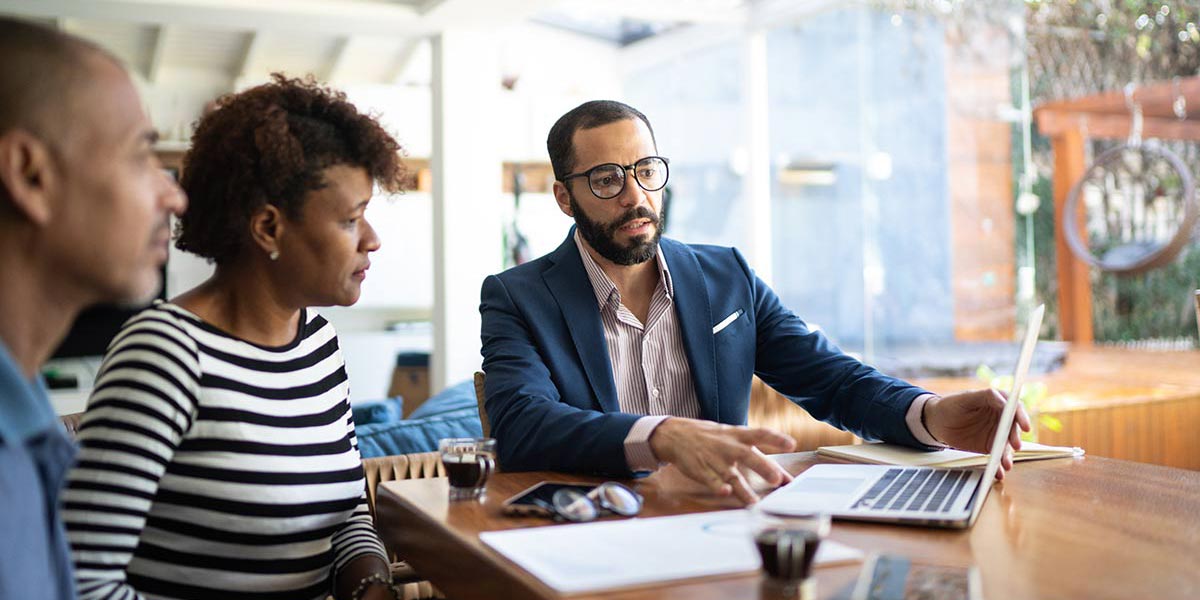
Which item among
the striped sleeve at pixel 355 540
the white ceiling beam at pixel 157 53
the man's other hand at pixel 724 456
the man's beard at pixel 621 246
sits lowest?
the striped sleeve at pixel 355 540

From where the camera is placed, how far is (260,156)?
1541mm

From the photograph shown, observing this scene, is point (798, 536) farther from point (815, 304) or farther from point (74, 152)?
point (815, 304)

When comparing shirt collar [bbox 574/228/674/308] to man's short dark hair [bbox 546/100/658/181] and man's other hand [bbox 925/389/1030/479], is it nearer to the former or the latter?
man's short dark hair [bbox 546/100/658/181]

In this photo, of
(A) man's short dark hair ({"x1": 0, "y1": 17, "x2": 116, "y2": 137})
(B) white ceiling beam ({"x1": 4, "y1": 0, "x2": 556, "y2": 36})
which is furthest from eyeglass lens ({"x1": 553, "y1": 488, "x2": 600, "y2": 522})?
(B) white ceiling beam ({"x1": 4, "y1": 0, "x2": 556, "y2": 36})

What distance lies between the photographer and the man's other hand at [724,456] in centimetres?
142

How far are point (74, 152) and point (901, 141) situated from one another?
575cm

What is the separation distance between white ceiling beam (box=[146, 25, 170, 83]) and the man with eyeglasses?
213 inches

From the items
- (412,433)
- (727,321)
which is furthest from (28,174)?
(412,433)

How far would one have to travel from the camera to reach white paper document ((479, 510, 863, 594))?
1082mm

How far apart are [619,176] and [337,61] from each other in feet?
20.4

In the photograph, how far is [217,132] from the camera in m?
1.58

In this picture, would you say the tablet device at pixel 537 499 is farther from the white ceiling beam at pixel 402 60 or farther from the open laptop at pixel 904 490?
the white ceiling beam at pixel 402 60

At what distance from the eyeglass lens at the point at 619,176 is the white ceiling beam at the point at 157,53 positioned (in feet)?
17.7

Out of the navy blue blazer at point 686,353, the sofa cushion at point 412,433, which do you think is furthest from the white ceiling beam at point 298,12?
the navy blue blazer at point 686,353
